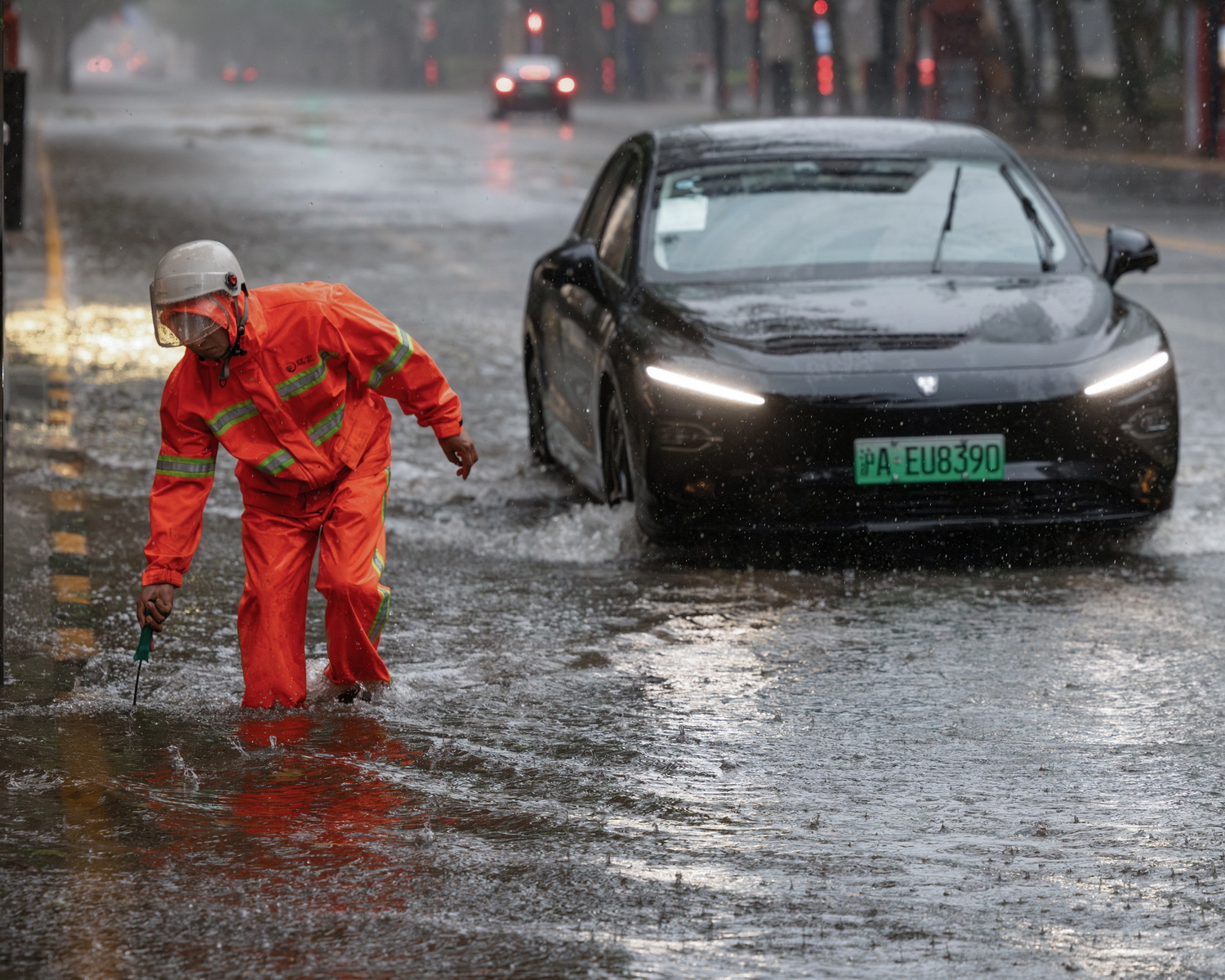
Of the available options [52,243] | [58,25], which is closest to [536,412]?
[52,243]

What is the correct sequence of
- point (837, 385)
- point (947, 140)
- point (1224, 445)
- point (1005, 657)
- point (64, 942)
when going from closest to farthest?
point (64, 942), point (1005, 657), point (837, 385), point (947, 140), point (1224, 445)

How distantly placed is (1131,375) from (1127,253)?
94 cm

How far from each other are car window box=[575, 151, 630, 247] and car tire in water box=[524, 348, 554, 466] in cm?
58

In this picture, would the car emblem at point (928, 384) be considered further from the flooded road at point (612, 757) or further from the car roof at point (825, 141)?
the car roof at point (825, 141)

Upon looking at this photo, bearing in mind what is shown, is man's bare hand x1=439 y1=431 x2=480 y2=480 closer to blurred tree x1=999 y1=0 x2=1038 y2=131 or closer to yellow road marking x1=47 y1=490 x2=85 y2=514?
yellow road marking x1=47 y1=490 x2=85 y2=514

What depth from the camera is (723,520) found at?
6855mm

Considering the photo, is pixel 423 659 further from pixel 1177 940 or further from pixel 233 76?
pixel 233 76

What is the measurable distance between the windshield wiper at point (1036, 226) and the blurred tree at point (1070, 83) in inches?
1058

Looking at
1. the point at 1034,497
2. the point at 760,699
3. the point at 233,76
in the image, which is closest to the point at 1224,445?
the point at 1034,497

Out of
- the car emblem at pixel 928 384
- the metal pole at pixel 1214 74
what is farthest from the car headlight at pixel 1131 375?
the metal pole at pixel 1214 74

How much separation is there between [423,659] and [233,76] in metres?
115

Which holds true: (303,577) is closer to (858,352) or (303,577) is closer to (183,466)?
(183,466)

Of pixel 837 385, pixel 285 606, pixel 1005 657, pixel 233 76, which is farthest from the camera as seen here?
pixel 233 76

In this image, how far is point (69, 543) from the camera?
25.1ft
